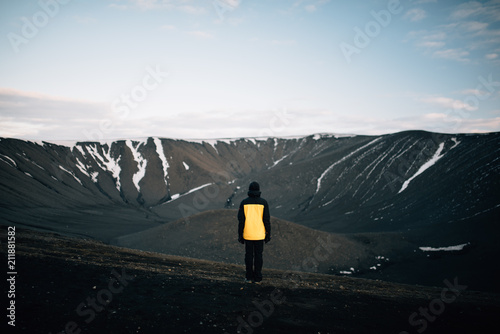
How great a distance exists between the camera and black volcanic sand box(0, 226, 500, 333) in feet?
20.2

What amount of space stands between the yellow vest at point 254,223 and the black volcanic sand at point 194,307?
1.46m

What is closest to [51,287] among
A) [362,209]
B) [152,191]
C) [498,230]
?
[498,230]

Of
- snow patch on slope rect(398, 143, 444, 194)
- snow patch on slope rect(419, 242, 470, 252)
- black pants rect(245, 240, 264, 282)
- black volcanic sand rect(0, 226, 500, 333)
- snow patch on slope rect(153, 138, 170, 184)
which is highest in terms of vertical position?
snow patch on slope rect(153, 138, 170, 184)

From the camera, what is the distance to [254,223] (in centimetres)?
904

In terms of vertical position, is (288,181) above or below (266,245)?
above

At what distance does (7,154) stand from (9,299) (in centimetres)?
10963

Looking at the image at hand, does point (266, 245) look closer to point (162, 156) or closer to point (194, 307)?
point (194, 307)

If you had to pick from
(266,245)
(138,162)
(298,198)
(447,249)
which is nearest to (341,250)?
(266,245)

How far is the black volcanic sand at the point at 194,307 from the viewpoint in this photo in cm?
614

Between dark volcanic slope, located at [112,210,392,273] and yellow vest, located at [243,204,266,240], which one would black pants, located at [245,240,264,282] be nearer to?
yellow vest, located at [243,204,266,240]

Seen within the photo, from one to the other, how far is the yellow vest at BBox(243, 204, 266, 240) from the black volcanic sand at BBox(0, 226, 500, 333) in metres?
1.46

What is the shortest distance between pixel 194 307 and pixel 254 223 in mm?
2761

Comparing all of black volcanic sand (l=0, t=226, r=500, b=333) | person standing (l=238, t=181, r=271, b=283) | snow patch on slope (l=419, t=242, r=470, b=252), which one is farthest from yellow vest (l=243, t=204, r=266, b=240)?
snow patch on slope (l=419, t=242, r=470, b=252)

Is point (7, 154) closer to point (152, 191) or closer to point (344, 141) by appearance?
point (152, 191)
